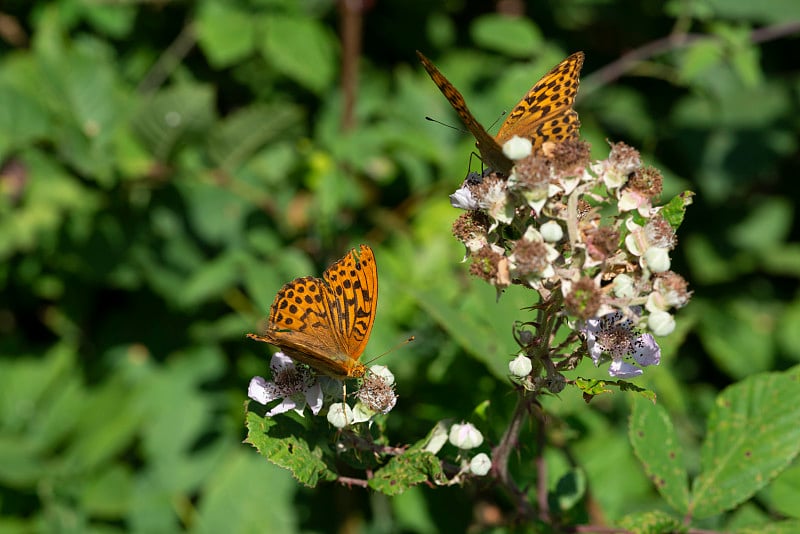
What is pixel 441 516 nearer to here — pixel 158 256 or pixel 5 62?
pixel 158 256

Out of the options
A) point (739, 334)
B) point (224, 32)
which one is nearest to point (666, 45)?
point (739, 334)

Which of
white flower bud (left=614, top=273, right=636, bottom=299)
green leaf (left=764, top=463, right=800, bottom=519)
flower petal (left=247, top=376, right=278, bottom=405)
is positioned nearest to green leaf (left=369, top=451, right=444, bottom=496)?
flower petal (left=247, top=376, right=278, bottom=405)

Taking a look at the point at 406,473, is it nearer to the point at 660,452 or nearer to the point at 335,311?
the point at 335,311

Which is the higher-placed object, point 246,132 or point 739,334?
point 246,132

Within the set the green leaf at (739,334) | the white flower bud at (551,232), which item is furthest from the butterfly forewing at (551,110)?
the green leaf at (739,334)

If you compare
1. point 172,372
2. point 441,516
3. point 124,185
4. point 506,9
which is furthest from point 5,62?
point 441,516
